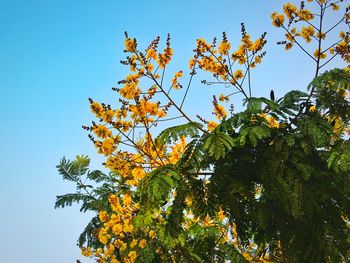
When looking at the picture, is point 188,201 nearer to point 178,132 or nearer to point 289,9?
point 178,132

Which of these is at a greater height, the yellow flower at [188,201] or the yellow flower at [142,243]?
the yellow flower at [142,243]

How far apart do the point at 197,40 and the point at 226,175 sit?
Result: 6.35 feet

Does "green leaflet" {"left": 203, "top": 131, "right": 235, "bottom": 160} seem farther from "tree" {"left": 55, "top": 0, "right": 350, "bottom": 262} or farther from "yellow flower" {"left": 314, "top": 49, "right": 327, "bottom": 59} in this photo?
"yellow flower" {"left": 314, "top": 49, "right": 327, "bottom": 59}

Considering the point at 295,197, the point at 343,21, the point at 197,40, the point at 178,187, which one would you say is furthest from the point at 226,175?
the point at 343,21

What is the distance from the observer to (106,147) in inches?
162

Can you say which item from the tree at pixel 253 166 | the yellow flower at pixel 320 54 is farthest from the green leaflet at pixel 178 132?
the yellow flower at pixel 320 54

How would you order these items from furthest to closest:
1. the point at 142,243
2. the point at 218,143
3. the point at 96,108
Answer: the point at 142,243
the point at 96,108
the point at 218,143

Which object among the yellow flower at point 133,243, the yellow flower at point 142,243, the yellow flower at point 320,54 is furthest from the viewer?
the yellow flower at point 133,243

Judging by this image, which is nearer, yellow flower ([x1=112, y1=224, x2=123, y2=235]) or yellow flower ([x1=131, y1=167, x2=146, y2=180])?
yellow flower ([x1=131, y1=167, x2=146, y2=180])

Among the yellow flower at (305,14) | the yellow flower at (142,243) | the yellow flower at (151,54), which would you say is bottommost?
the yellow flower at (142,243)

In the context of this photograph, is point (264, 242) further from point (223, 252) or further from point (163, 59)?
point (163, 59)

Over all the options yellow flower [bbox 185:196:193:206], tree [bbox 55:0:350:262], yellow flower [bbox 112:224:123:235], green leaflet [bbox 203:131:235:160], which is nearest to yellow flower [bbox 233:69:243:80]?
tree [bbox 55:0:350:262]

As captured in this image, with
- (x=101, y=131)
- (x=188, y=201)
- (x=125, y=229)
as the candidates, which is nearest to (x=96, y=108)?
(x=101, y=131)

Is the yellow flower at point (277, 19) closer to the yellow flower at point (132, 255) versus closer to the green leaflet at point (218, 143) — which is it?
the green leaflet at point (218, 143)
